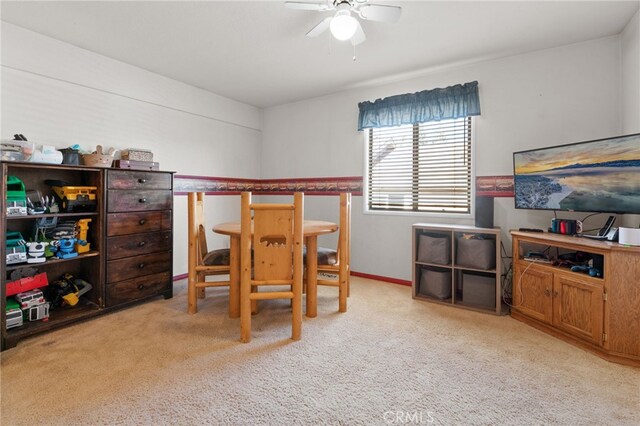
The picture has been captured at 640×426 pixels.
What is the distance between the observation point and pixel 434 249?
10.4 feet

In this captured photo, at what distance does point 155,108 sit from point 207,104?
2.52 ft

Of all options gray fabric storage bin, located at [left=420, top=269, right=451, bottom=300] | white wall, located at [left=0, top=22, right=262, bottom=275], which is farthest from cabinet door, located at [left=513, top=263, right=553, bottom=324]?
white wall, located at [left=0, top=22, right=262, bottom=275]

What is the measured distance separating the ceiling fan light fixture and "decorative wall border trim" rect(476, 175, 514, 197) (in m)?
2.22

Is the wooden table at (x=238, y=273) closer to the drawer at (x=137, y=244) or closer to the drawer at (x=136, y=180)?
the drawer at (x=137, y=244)

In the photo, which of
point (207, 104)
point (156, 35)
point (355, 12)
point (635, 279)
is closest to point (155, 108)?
point (207, 104)

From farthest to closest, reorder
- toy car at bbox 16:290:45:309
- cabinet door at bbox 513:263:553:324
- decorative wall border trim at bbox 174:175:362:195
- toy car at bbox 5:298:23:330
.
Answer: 1. decorative wall border trim at bbox 174:175:362:195
2. cabinet door at bbox 513:263:553:324
3. toy car at bbox 16:290:45:309
4. toy car at bbox 5:298:23:330

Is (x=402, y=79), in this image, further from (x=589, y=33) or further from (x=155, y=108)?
(x=155, y=108)

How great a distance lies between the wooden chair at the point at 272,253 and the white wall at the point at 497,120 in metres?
1.94

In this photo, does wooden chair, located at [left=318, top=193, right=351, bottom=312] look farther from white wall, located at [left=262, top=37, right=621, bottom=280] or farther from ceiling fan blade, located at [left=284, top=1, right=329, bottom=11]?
ceiling fan blade, located at [left=284, top=1, right=329, bottom=11]

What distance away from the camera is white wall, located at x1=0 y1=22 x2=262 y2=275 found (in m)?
2.66

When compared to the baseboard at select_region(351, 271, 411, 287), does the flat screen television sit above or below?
above

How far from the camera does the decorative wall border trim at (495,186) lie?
3167 millimetres

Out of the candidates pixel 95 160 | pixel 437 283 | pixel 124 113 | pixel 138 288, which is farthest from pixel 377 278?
pixel 124 113

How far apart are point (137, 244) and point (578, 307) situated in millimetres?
3850
